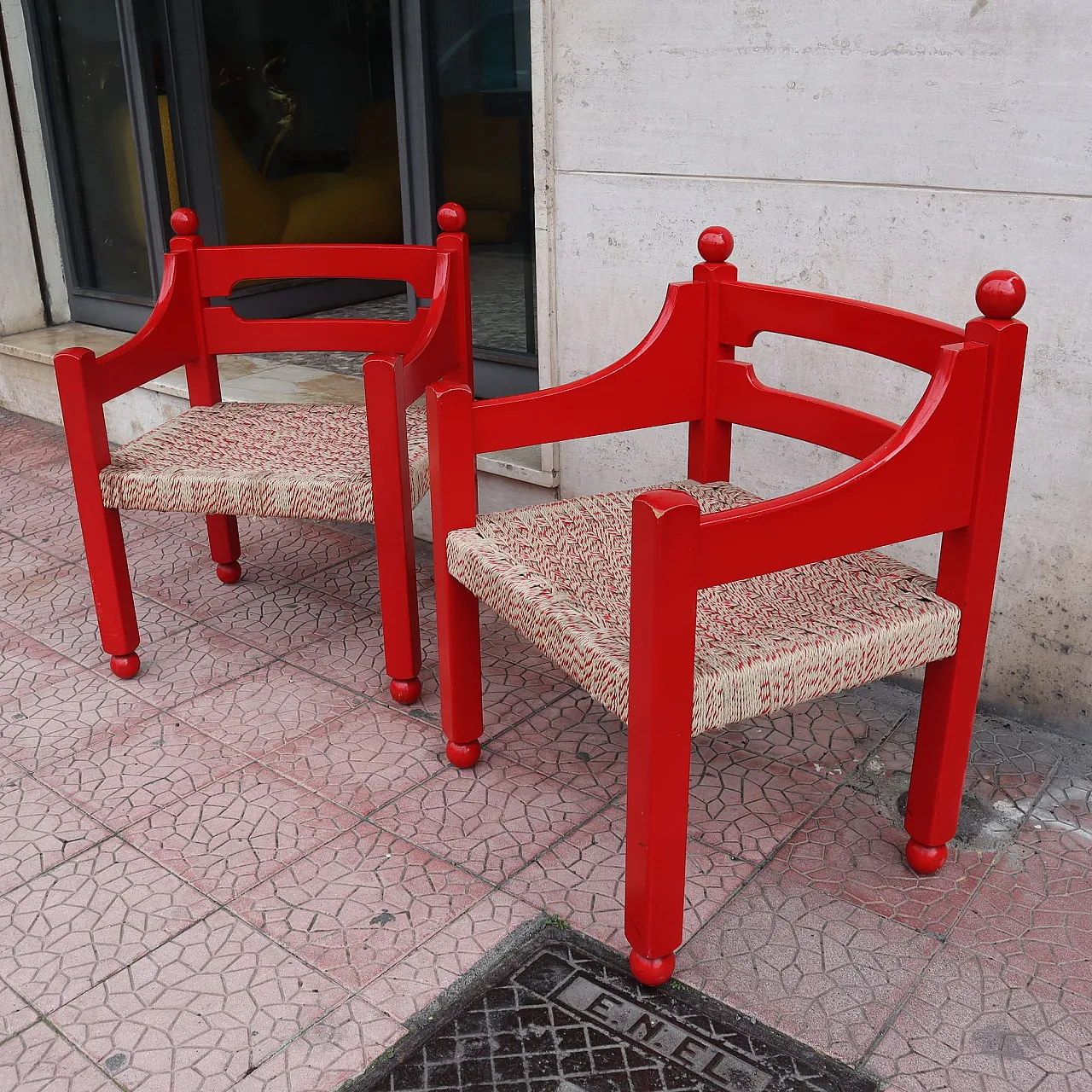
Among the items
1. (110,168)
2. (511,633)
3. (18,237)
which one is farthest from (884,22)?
(18,237)

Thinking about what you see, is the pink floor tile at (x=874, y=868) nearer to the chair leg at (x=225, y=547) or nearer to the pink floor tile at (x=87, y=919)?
the pink floor tile at (x=87, y=919)

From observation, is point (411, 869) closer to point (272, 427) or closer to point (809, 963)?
point (809, 963)

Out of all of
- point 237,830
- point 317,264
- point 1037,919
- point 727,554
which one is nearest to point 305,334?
point 317,264

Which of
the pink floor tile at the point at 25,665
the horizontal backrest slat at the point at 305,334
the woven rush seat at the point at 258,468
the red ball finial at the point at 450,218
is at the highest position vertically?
the red ball finial at the point at 450,218

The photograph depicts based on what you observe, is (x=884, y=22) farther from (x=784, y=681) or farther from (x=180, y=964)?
(x=180, y=964)

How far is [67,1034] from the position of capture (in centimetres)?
161

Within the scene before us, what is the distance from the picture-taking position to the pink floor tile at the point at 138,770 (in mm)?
2123

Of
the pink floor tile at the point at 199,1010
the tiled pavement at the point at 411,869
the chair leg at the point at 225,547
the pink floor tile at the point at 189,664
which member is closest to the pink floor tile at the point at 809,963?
the tiled pavement at the point at 411,869

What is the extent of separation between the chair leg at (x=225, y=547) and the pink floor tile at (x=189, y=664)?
246 mm

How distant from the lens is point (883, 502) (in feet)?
5.09

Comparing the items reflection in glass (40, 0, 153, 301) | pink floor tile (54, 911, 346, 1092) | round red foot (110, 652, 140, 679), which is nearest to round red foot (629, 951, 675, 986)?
pink floor tile (54, 911, 346, 1092)

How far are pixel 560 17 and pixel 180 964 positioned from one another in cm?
210

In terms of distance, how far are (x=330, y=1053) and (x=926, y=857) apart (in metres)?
0.99

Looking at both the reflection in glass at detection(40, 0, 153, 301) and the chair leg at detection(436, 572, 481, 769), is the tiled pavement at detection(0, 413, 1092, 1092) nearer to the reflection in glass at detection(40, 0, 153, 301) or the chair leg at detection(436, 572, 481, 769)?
the chair leg at detection(436, 572, 481, 769)
